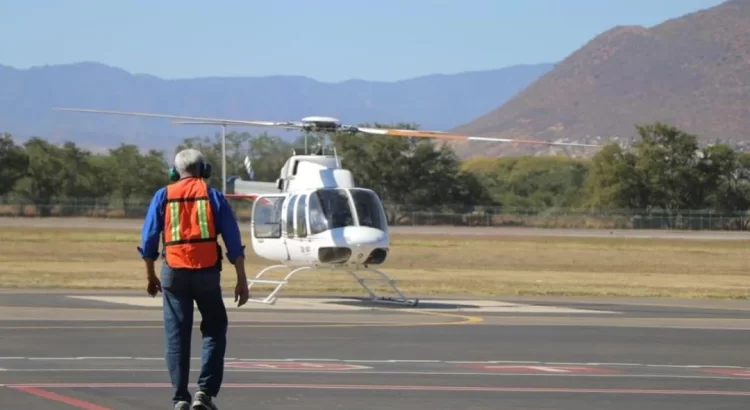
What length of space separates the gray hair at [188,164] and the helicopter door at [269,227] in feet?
49.1

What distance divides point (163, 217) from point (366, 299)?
17.0 metres

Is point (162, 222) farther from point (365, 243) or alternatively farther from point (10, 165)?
point (10, 165)

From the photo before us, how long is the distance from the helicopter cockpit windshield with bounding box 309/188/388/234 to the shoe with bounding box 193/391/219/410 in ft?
47.5

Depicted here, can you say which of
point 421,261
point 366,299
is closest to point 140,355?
point 366,299

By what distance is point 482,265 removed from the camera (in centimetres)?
4969

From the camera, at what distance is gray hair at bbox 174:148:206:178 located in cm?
1091

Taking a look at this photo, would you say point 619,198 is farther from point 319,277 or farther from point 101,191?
point 319,277

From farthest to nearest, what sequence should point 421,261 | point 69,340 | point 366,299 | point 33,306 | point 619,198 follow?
point 619,198 < point 421,261 < point 366,299 < point 33,306 < point 69,340

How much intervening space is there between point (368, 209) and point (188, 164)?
14.5 m

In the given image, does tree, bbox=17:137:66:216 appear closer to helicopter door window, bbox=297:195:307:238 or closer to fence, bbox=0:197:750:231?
fence, bbox=0:197:750:231

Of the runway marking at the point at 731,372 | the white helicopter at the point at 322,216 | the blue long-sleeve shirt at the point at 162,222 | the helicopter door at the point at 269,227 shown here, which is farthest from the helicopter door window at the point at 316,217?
the blue long-sleeve shirt at the point at 162,222

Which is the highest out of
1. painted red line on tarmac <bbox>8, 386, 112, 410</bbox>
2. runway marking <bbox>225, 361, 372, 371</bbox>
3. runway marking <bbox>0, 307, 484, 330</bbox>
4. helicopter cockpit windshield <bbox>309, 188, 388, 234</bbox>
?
helicopter cockpit windshield <bbox>309, 188, 388, 234</bbox>

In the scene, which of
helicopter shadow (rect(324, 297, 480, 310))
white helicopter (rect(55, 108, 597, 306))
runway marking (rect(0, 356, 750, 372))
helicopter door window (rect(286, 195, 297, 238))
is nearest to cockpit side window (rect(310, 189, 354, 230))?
white helicopter (rect(55, 108, 597, 306))

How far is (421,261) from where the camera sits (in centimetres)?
5116
